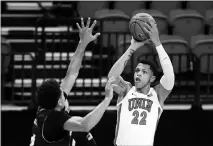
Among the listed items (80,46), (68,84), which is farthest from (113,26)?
(68,84)

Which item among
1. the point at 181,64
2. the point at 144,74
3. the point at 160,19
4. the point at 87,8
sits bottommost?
→ the point at 144,74

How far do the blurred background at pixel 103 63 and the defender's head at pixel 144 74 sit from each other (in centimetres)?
244

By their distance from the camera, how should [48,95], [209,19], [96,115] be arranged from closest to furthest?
[96,115], [48,95], [209,19]

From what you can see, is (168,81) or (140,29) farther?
(140,29)

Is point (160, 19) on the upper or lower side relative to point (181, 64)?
upper

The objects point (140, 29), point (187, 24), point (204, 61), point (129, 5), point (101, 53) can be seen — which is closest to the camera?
point (140, 29)

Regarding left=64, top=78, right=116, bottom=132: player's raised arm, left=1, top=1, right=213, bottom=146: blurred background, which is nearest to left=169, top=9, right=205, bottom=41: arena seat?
left=1, top=1, right=213, bottom=146: blurred background

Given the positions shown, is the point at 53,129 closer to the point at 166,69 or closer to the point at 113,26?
the point at 166,69

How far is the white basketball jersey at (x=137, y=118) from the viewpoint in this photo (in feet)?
20.9

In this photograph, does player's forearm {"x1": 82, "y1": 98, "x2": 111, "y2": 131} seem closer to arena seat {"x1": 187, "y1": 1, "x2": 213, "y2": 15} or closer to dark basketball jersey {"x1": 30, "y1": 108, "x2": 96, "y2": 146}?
dark basketball jersey {"x1": 30, "y1": 108, "x2": 96, "y2": 146}

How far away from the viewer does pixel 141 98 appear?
6543mm

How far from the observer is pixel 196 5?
38.4 ft

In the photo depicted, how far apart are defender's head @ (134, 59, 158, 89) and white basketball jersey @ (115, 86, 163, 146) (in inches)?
5.4

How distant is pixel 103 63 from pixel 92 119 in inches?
186
